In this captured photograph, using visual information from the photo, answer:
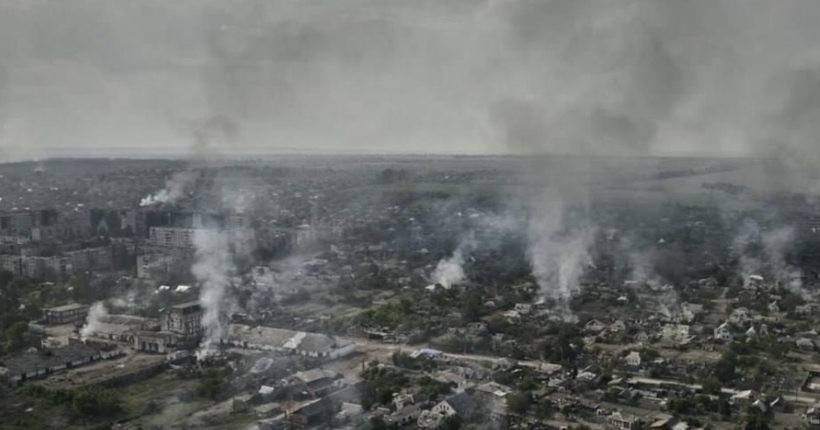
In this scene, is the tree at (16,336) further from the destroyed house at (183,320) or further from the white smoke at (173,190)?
the white smoke at (173,190)

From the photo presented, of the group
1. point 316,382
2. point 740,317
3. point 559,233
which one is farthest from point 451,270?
point 316,382

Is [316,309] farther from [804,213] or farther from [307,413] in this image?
[804,213]

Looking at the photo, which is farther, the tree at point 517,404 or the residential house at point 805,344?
the residential house at point 805,344

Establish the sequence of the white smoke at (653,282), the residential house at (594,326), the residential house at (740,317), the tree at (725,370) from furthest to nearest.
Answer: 1. the white smoke at (653,282)
2. the residential house at (740,317)
3. the residential house at (594,326)
4. the tree at (725,370)

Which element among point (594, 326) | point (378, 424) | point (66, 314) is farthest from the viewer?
point (66, 314)

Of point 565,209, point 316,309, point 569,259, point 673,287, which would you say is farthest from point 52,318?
point 565,209

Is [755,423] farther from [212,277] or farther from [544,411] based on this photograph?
[212,277]

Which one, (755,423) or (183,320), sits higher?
(183,320)

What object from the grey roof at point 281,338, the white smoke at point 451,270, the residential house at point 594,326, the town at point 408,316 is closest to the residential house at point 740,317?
the town at point 408,316
